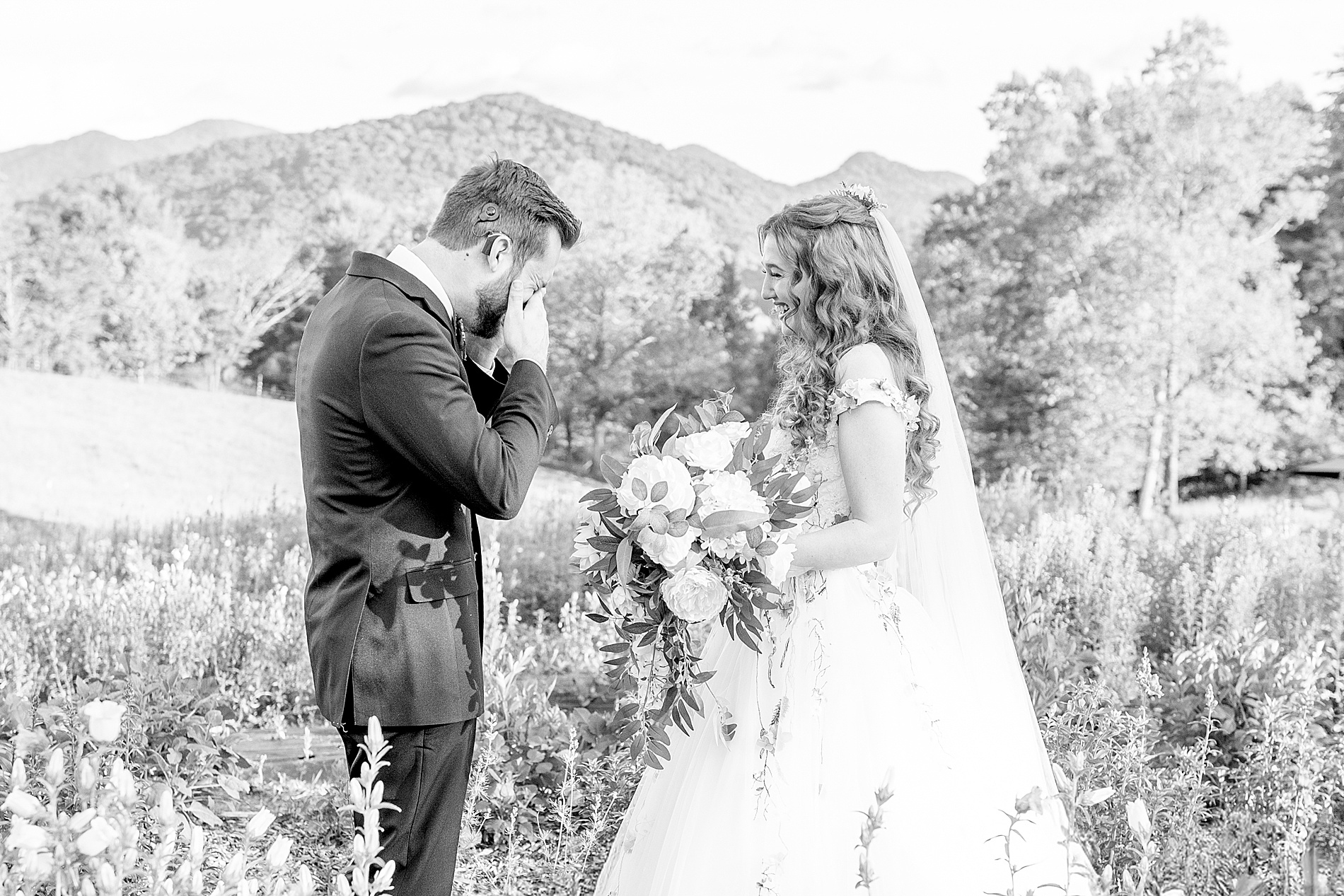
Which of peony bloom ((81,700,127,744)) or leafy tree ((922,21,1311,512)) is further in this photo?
leafy tree ((922,21,1311,512))

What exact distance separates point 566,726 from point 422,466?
2101 millimetres

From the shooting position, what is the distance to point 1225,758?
4.39 m

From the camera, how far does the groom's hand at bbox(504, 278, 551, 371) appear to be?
8.18 ft

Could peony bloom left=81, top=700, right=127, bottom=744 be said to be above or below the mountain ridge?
below

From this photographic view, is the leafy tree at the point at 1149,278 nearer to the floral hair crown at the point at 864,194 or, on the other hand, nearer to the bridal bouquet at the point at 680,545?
the floral hair crown at the point at 864,194

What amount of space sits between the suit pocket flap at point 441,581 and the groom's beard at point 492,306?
1.78 ft

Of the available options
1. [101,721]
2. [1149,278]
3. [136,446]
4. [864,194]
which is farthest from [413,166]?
[101,721]

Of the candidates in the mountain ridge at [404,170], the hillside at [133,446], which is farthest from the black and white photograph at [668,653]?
the mountain ridge at [404,170]

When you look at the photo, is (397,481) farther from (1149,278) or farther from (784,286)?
(1149,278)

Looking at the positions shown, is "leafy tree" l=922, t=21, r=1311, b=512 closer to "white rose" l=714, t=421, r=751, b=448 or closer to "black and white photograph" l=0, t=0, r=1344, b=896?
"black and white photograph" l=0, t=0, r=1344, b=896

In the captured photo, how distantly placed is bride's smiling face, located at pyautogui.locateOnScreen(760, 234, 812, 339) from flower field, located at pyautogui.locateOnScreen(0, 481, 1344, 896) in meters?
1.37

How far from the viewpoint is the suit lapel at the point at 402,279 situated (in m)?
2.40

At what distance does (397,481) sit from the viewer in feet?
7.83

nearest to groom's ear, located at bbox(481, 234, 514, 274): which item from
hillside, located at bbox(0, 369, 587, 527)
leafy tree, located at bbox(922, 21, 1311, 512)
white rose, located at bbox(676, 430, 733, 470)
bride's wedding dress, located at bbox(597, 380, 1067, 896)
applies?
white rose, located at bbox(676, 430, 733, 470)
